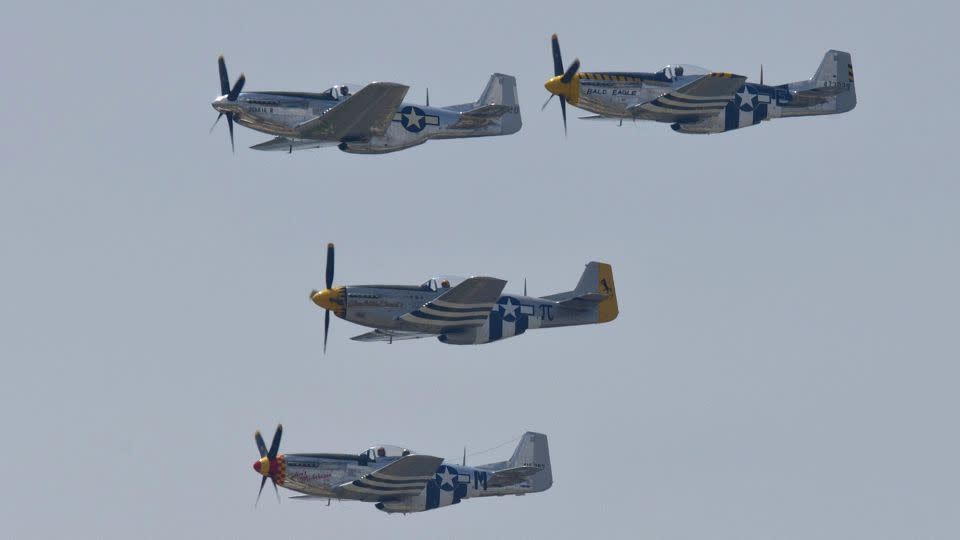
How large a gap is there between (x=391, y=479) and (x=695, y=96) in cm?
1629

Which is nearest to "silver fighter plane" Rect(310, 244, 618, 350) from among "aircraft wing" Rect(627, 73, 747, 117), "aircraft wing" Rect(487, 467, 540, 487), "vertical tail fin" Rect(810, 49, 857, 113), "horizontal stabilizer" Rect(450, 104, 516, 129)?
"aircraft wing" Rect(487, 467, 540, 487)

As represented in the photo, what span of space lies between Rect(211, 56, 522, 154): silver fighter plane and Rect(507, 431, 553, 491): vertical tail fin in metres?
11.5

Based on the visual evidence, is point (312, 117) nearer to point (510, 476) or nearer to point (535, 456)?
point (510, 476)

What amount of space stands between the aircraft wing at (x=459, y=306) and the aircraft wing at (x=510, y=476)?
6459 millimetres

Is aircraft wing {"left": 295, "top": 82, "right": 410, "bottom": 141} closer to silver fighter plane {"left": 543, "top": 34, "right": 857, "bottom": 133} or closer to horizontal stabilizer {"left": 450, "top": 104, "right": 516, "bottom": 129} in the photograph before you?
horizontal stabilizer {"left": 450, "top": 104, "right": 516, "bottom": 129}

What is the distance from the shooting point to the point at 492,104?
7988 centimetres

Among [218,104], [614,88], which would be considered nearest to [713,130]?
[614,88]

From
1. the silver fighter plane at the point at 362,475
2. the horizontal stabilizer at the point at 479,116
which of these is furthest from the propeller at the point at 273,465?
the horizontal stabilizer at the point at 479,116

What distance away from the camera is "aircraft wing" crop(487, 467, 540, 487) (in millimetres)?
78250

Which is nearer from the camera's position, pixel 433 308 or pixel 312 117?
pixel 433 308

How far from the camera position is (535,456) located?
81.9 metres

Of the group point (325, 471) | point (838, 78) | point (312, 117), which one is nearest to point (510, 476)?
point (325, 471)

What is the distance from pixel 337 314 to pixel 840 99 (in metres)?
20.8

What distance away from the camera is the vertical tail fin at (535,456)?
267 feet
